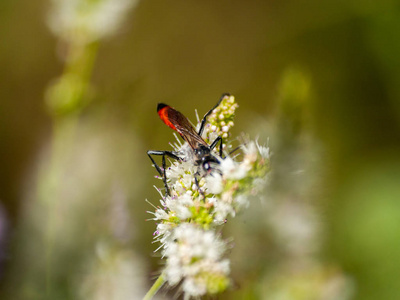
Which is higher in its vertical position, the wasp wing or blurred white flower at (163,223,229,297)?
the wasp wing

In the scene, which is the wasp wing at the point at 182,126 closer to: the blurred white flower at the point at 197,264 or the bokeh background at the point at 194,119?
the bokeh background at the point at 194,119

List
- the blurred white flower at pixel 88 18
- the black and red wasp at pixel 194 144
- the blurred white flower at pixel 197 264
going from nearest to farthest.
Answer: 1. the blurred white flower at pixel 197 264
2. the black and red wasp at pixel 194 144
3. the blurred white flower at pixel 88 18

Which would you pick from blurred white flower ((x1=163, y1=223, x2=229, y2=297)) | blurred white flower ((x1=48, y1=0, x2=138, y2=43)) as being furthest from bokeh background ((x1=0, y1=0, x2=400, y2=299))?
blurred white flower ((x1=163, y1=223, x2=229, y2=297))

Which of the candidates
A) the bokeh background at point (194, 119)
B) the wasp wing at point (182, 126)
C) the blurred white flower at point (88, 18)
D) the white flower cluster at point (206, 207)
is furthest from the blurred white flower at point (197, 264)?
the blurred white flower at point (88, 18)

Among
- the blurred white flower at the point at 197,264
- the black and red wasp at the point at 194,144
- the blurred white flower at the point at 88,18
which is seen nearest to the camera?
the blurred white flower at the point at 197,264

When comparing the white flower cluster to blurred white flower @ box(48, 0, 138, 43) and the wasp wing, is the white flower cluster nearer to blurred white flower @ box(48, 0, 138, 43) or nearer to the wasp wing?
the wasp wing

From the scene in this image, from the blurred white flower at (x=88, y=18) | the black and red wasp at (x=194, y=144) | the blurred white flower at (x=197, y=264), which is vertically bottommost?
the blurred white flower at (x=197, y=264)
